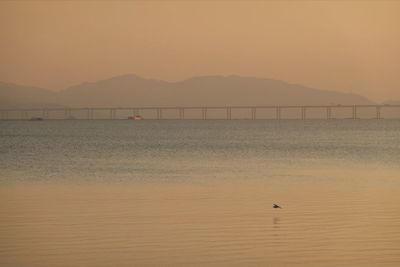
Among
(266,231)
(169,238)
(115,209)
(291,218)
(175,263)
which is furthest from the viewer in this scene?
(115,209)

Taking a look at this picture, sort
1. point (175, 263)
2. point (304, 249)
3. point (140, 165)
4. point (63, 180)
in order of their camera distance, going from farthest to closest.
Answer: point (140, 165) → point (63, 180) → point (304, 249) → point (175, 263)

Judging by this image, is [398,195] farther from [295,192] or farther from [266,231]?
[266,231]

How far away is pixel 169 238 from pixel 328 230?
292 cm

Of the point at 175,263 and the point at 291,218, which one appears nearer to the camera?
the point at 175,263

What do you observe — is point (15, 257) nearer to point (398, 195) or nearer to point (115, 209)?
point (115, 209)

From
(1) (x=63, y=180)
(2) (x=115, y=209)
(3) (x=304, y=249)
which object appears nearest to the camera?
(3) (x=304, y=249)

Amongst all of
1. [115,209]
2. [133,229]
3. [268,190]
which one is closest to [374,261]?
[133,229]

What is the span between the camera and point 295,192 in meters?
24.1

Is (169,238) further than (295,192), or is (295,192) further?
(295,192)

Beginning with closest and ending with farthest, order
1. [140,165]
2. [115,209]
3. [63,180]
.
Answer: [115,209] < [63,180] < [140,165]

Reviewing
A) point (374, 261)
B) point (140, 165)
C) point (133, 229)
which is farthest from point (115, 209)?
point (140, 165)

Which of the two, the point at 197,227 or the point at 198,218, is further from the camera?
the point at 198,218

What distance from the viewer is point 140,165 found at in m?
37.4

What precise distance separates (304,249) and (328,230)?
2.16m
